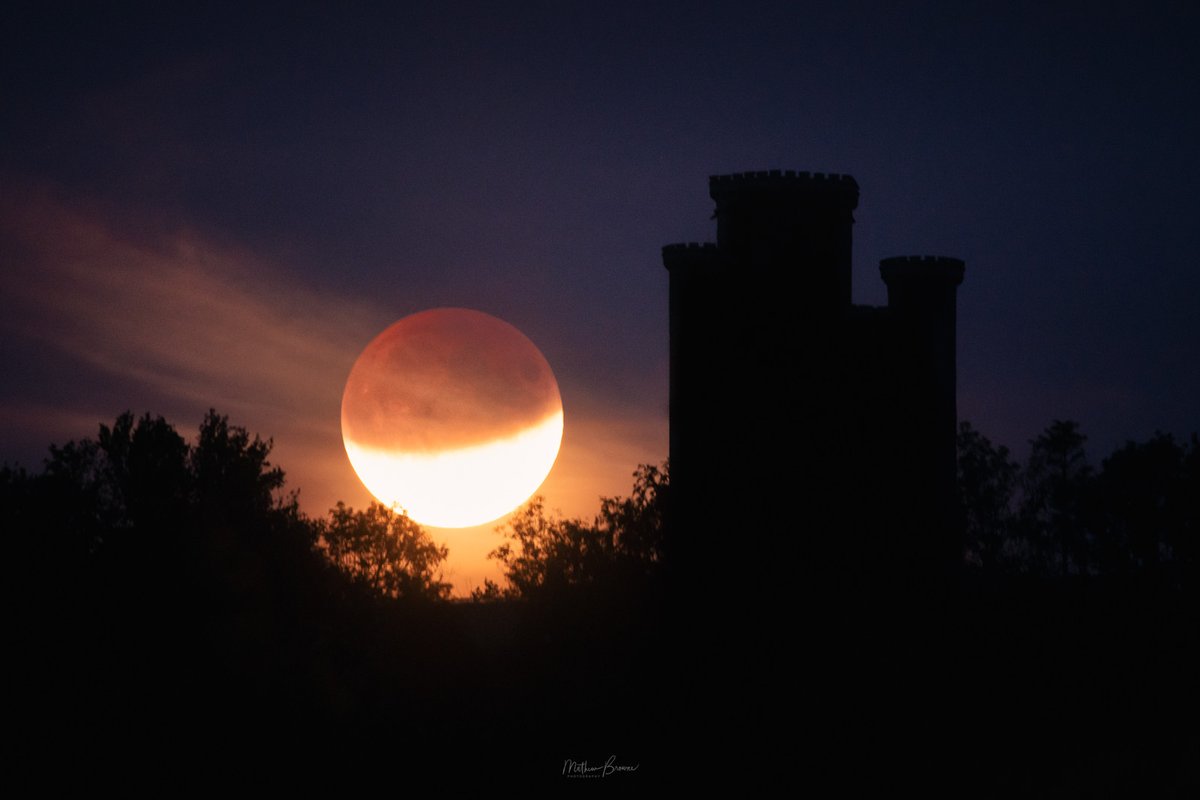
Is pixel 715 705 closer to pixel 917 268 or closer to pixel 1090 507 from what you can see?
pixel 917 268

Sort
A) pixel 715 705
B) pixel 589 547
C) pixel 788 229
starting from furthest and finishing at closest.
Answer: pixel 589 547 < pixel 788 229 < pixel 715 705

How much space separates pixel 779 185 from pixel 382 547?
33643mm

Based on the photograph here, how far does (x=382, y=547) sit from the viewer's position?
2611 inches

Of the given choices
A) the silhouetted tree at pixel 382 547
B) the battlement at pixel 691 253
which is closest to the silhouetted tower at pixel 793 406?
the battlement at pixel 691 253

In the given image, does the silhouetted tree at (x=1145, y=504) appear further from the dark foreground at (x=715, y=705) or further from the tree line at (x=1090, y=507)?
the dark foreground at (x=715, y=705)

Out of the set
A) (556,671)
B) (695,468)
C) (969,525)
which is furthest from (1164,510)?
(695,468)

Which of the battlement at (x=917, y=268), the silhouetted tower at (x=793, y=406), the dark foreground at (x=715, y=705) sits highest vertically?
the battlement at (x=917, y=268)

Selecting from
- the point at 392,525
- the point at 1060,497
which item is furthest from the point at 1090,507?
the point at 392,525

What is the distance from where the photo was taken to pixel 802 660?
38656 millimetres

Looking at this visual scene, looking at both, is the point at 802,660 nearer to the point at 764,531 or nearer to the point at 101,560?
the point at 764,531

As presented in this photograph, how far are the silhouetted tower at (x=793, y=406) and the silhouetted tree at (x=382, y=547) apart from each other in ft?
91.8

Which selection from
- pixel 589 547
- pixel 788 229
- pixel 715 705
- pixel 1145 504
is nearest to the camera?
pixel 715 705

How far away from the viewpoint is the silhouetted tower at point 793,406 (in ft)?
128

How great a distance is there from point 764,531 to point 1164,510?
191 ft
